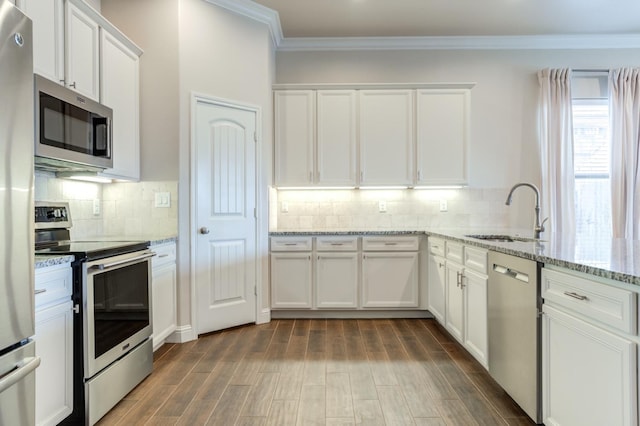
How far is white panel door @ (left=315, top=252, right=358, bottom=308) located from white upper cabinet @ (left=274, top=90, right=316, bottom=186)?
84 centimetres

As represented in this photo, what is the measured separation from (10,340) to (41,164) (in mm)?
1431

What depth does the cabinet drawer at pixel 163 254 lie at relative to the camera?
8.33 feet

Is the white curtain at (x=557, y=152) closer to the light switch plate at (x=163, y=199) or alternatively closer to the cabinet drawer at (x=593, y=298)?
the cabinet drawer at (x=593, y=298)

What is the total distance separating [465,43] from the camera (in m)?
4.00

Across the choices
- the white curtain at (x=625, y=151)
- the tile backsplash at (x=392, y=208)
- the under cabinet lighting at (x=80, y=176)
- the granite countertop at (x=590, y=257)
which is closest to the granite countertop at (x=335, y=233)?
the tile backsplash at (x=392, y=208)

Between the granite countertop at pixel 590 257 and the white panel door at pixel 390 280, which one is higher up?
the granite countertop at pixel 590 257

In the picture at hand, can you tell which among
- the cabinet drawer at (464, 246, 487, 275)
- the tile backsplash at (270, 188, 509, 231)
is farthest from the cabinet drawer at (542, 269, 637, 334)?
the tile backsplash at (270, 188, 509, 231)

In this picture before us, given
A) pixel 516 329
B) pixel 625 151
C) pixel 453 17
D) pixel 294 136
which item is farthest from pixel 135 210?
pixel 625 151

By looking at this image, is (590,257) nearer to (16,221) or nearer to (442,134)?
(16,221)

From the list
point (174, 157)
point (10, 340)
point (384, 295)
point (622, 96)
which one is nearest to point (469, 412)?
point (384, 295)

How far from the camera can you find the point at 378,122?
376 centimetres

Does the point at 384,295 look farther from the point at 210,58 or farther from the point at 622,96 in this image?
the point at 622,96

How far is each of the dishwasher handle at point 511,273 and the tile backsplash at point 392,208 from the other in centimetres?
201

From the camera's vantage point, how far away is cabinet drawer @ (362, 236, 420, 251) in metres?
3.49
